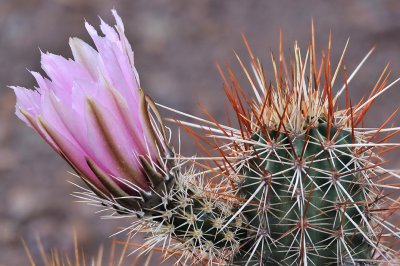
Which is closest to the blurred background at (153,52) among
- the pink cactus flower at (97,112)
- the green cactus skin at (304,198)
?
the green cactus skin at (304,198)

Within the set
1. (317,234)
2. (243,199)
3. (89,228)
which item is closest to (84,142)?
(243,199)

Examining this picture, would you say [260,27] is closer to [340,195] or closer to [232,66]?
[232,66]

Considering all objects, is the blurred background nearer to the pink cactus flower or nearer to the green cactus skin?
the green cactus skin

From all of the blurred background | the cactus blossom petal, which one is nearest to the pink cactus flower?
the cactus blossom petal

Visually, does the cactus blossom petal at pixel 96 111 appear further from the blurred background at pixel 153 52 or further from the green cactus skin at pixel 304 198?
the blurred background at pixel 153 52

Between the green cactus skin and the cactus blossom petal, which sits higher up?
the cactus blossom petal
